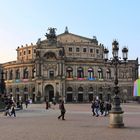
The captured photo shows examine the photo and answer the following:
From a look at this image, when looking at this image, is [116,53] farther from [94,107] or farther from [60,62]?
[60,62]

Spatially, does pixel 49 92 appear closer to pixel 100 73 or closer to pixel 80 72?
pixel 80 72

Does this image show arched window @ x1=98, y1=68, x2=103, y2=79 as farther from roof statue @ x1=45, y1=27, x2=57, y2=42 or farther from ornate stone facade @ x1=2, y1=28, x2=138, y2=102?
roof statue @ x1=45, y1=27, x2=57, y2=42

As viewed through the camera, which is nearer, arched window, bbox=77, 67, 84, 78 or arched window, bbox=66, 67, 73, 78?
arched window, bbox=66, 67, 73, 78

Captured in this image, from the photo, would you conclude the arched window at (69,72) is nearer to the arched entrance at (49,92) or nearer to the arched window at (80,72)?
the arched window at (80,72)

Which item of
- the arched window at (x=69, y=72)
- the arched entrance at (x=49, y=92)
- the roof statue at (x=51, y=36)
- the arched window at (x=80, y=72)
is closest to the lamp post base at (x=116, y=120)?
the arched entrance at (x=49, y=92)

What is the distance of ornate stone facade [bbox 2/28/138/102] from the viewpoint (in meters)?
131

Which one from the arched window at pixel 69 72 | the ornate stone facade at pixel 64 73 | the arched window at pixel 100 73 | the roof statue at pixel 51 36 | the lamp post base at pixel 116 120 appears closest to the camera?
the lamp post base at pixel 116 120

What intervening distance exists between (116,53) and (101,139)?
11.5m

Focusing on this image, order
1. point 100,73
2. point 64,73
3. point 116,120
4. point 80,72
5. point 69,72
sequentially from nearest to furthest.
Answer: point 116,120 < point 64,73 < point 69,72 < point 80,72 < point 100,73

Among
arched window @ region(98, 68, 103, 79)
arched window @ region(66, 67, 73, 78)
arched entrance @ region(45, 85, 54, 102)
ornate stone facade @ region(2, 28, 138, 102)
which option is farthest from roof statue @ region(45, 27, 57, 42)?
arched window @ region(98, 68, 103, 79)

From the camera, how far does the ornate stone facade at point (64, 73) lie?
130625 mm

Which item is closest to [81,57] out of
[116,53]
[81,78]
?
[81,78]

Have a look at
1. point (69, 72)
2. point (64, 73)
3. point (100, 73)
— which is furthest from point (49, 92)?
point (100, 73)

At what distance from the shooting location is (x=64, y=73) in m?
131
